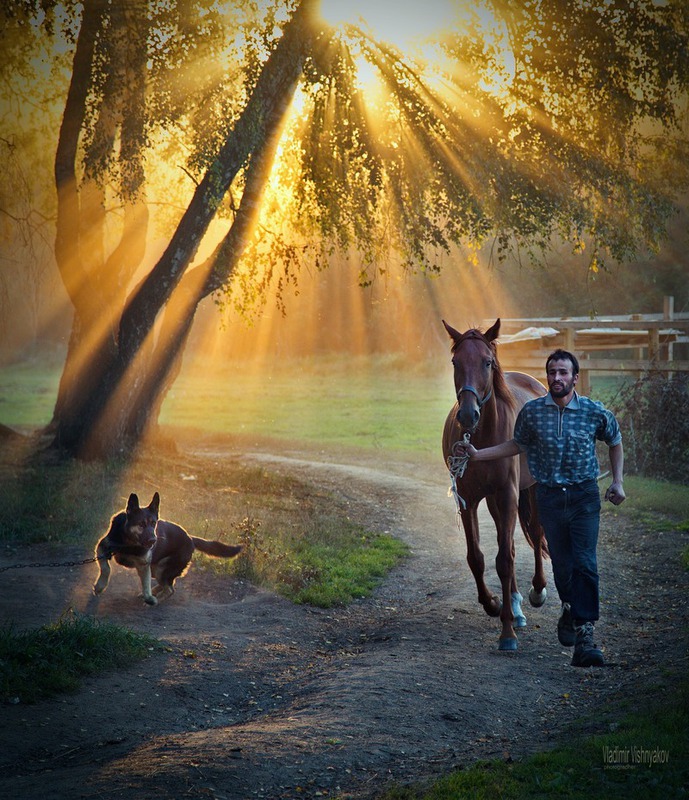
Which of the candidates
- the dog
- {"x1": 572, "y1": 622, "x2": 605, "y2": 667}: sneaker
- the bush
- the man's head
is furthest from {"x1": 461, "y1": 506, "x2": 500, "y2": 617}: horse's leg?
the bush

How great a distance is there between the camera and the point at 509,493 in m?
8.05

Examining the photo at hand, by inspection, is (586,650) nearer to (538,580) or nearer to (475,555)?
(475,555)

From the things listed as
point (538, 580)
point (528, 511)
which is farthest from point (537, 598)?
point (528, 511)

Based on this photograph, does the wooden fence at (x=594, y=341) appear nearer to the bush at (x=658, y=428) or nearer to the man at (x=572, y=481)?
the bush at (x=658, y=428)

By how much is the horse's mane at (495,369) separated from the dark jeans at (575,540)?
4.69ft

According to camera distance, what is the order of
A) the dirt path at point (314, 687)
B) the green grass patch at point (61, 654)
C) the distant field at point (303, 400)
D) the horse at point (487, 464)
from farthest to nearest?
1. the distant field at point (303, 400)
2. the horse at point (487, 464)
3. the green grass patch at point (61, 654)
4. the dirt path at point (314, 687)

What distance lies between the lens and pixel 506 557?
7.90m

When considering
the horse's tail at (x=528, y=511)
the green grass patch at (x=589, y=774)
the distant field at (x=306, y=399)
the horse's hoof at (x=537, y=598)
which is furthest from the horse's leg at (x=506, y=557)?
the distant field at (x=306, y=399)

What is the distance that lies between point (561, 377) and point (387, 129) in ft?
33.5

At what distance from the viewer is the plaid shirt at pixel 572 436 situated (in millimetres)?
6711

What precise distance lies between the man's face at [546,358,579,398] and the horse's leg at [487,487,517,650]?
1.67 metres

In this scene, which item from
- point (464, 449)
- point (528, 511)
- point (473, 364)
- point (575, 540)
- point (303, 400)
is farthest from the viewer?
point (303, 400)

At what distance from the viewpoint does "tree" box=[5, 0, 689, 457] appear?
46.8 ft

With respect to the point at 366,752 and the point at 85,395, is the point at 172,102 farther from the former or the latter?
the point at 366,752
